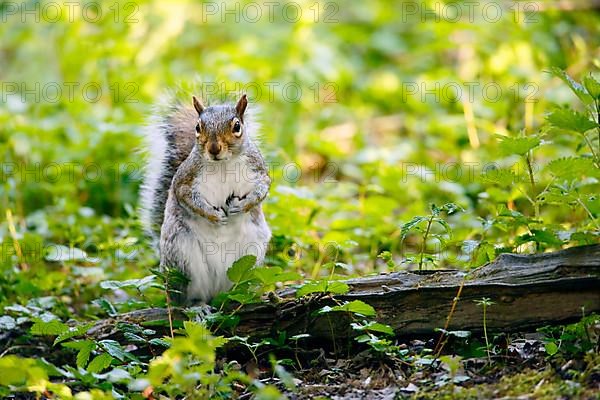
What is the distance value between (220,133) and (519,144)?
1076mm

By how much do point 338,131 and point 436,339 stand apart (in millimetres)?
3632

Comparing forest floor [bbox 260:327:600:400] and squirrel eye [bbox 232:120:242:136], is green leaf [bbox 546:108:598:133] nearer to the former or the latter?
forest floor [bbox 260:327:600:400]

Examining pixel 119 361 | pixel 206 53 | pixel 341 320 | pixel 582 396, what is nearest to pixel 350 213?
pixel 341 320

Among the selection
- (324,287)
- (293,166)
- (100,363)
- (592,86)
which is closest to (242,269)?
(324,287)

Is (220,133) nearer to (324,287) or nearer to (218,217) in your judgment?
(218,217)

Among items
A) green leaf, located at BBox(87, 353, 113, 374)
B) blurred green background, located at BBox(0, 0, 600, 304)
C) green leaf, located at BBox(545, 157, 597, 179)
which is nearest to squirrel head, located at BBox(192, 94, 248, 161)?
blurred green background, located at BBox(0, 0, 600, 304)

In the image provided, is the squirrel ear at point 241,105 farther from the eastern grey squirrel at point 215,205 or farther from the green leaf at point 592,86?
the green leaf at point 592,86

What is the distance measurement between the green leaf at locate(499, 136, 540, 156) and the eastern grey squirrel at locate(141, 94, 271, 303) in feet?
3.14

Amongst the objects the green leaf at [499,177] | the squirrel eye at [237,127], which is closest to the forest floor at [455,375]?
the green leaf at [499,177]

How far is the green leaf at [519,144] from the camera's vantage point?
2525 millimetres

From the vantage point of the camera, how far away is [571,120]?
239 centimetres

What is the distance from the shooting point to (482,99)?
18.6 feet

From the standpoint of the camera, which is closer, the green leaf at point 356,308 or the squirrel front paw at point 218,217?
the green leaf at point 356,308

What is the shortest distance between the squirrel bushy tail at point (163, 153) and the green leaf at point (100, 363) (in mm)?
1055
